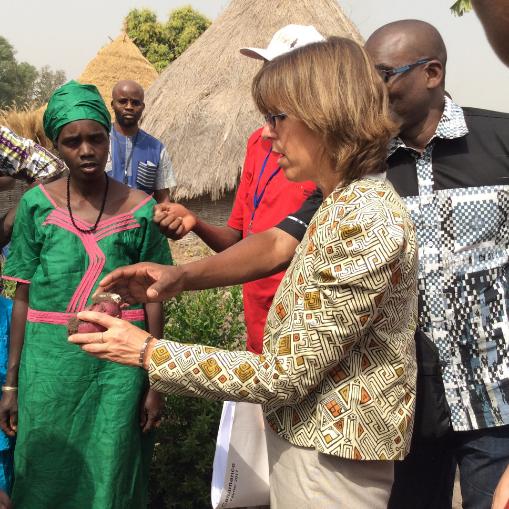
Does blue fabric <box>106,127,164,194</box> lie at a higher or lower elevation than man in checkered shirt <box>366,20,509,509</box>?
higher

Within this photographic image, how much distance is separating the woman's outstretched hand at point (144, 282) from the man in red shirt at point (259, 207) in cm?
44

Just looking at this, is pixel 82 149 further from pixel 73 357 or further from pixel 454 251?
pixel 454 251

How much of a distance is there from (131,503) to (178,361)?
4.39ft

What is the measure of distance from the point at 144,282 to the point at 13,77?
3645 centimetres

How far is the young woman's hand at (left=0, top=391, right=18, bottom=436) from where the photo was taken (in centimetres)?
269

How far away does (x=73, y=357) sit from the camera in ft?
8.34

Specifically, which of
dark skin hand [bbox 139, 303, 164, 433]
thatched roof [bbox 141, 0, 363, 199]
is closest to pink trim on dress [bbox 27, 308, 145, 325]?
dark skin hand [bbox 139, 303, 164, 433]

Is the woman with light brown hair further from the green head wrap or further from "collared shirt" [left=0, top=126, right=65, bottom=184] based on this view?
"collared shirt" [left=0, top=126, right=65, bottom=184]

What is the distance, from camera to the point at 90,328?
1763 mm

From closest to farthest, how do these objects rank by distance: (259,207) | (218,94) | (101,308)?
(101,308), (259,207), (218,94)

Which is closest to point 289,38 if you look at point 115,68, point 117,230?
point 117,230

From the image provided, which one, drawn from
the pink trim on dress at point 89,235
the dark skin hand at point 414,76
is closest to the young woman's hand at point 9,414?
the pink trim on dress at point 89,235

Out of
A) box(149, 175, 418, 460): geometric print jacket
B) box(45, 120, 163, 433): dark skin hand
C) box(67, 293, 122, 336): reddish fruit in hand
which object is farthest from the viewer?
box(45, 120, 163, 433): dark skin hand

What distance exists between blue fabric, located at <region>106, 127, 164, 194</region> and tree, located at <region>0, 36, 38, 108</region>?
2973 centimetres
